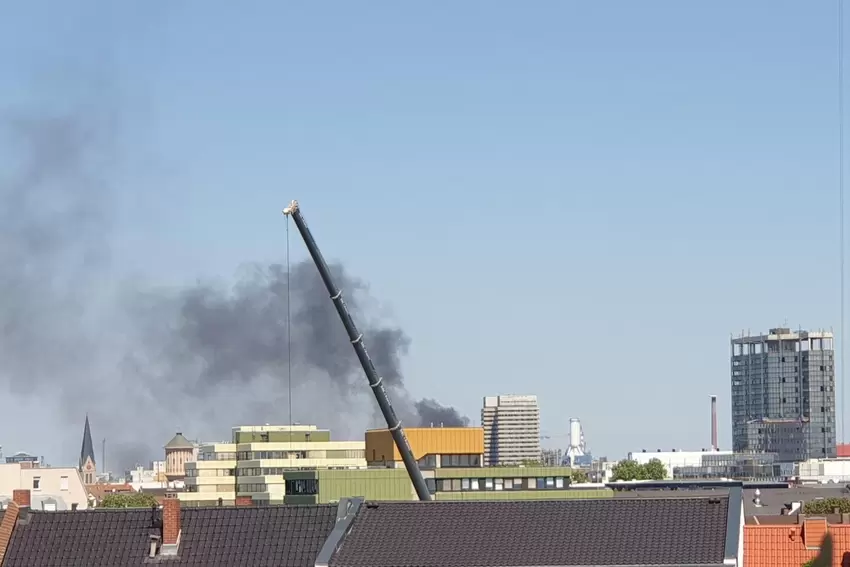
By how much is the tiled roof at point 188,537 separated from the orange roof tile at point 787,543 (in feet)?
67.7

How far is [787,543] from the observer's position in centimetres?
8188

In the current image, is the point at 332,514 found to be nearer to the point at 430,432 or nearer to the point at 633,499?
the point at 633,499

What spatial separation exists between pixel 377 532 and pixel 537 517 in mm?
6847

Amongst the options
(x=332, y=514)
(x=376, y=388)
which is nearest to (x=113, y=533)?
(x=332, y=514)

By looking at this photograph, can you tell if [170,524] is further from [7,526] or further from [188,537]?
[7,526]

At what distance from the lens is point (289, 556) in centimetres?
7175

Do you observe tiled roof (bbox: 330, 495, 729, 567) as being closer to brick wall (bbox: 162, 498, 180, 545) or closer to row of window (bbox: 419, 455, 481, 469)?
brick wall (bbox: 162, 498, 180, 545)

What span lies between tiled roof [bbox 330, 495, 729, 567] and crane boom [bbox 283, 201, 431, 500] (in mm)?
46404

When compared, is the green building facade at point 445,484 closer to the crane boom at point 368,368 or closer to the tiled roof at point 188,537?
the crane boom at point 368,368

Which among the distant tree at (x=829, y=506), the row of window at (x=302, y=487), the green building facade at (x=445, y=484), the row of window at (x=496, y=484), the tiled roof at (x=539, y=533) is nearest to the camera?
the tiled roof at (x=539, y=533)

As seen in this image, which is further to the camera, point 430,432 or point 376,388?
point 430,432

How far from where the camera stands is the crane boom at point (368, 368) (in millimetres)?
121938

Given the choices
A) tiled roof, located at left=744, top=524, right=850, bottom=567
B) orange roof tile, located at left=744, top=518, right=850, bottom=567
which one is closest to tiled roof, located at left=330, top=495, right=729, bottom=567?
tiled roof, located at left=744, top=524, right=850, bottom=567

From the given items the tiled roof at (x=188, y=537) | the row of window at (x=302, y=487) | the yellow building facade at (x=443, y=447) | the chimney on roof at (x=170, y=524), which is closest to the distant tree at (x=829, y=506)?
the yellow building facade at (x=443, y=447)
